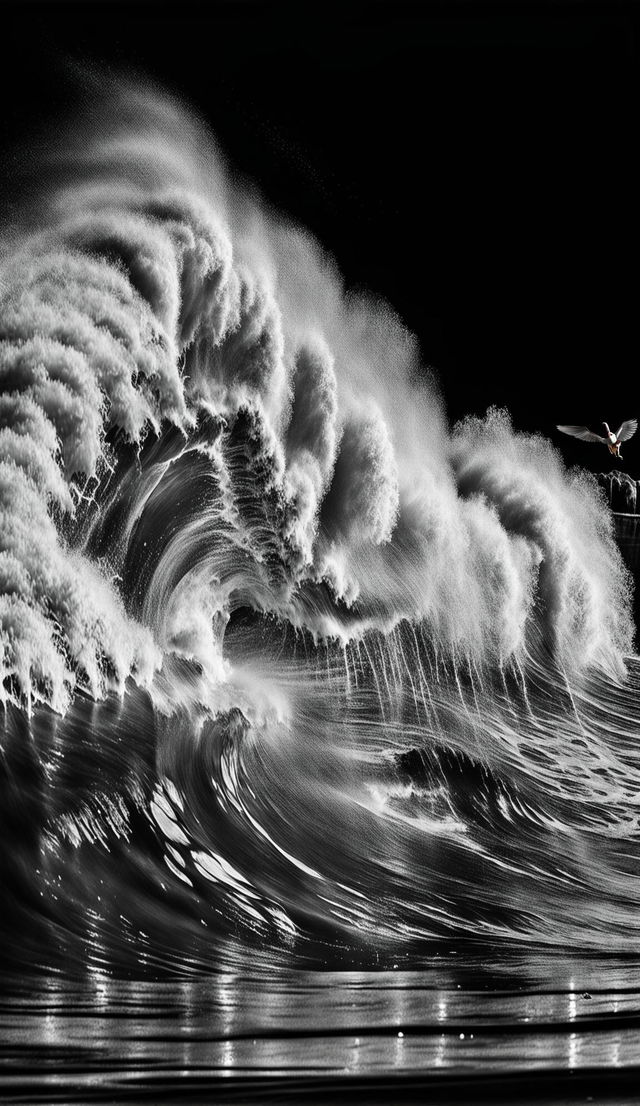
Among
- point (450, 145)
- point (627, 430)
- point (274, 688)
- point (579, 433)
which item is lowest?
point (274, 688)

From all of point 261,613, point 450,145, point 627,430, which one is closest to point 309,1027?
point 261,613

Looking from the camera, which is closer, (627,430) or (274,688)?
(274,688)

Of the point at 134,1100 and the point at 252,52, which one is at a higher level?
the point at 252,52

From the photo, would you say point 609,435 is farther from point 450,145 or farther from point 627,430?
point 450,145

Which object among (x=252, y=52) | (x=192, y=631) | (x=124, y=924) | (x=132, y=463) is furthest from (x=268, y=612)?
(x=252, y=52)

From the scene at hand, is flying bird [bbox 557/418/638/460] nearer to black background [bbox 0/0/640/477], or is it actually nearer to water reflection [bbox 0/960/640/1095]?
black background [bbox 0/0/640/477]

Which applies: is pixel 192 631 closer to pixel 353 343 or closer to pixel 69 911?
pixel 69 911

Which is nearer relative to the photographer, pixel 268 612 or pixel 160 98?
pixel 268 612
